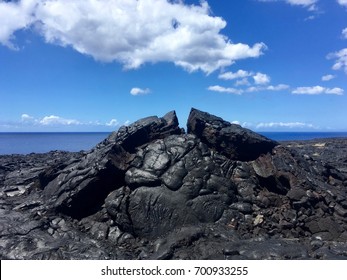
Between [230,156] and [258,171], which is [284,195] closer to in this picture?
[258,171]

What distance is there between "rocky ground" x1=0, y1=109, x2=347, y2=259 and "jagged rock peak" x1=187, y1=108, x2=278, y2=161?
60 millimetres

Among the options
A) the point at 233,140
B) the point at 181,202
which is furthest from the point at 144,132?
the point at 181,202

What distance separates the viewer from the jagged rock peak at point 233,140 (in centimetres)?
1906

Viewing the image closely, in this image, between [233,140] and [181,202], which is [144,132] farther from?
[181,202]

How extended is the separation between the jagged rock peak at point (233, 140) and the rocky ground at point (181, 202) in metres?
0.06

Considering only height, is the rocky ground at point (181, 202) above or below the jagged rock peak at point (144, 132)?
below

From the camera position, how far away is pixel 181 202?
15.8 meters

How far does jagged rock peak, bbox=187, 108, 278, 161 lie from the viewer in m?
19.1

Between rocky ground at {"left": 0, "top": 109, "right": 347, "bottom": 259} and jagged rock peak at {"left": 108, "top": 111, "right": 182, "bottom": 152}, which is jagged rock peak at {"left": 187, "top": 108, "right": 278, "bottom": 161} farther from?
jagged rock peak at {"left": 108, "top": 111, "right": 182, "bottom": 152}

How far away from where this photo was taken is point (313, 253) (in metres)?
11.6

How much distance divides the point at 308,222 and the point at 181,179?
20.8 ft

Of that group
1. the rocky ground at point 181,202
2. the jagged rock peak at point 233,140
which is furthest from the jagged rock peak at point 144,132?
the jagged rock peak at point 233,140

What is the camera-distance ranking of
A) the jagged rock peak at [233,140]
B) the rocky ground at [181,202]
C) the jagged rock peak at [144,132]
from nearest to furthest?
the rocky ground at [181,202]
the jagged rock peak at [233,140]
the jagged rock peak at [144,132]

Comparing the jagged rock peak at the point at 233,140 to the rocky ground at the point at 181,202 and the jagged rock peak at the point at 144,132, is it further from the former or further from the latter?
the jagged rock peak at the point at 144,132
